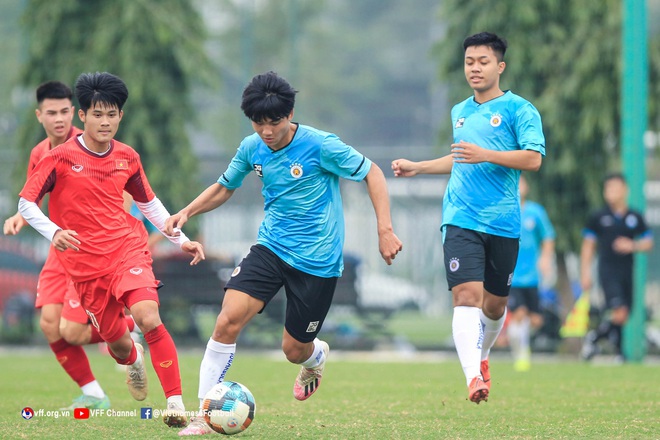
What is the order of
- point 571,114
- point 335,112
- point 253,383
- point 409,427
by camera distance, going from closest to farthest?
point 409,427 → point 253,383 → point 571,114 → point 335,112

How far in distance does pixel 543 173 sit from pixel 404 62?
20.2 metres

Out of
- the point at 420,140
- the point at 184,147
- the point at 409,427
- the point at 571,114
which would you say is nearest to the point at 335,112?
the point at 420,140

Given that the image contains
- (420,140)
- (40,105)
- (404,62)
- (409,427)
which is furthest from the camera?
(404,62)

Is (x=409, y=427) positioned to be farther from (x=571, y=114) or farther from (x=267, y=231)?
(x=571, y=114)

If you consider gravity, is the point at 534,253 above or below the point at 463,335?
above

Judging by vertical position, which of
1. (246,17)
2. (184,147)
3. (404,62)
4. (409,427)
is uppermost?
(404,62)

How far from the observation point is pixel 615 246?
46.5ft

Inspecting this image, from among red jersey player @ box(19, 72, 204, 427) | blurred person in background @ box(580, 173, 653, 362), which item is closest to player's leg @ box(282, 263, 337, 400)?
red jersey player @ box(19, 72, 204, 427)

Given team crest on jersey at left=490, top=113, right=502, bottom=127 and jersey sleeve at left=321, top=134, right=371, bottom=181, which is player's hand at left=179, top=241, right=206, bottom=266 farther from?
team crest on jersey at left=490, top=113, right=502, bottom=127

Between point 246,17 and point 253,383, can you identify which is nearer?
point 253,383

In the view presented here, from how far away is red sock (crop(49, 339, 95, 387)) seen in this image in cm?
860

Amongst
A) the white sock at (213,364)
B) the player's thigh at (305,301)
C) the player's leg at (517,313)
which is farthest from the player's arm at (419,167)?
the player's leg at (517,313)

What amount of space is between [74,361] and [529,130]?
3.73 meters

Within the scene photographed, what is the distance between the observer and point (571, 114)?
1669 cm
